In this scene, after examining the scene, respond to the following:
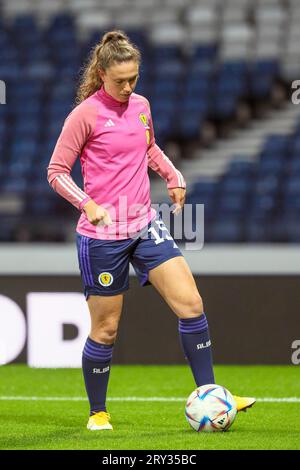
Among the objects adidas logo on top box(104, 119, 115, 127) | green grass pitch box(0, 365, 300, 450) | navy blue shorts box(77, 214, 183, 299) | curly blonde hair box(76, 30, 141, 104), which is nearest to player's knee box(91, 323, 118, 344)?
navy blue shorts box(77, 214, 183, 299)

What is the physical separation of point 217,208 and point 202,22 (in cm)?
456

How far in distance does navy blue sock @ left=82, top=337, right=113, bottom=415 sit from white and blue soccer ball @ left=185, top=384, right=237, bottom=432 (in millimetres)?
468

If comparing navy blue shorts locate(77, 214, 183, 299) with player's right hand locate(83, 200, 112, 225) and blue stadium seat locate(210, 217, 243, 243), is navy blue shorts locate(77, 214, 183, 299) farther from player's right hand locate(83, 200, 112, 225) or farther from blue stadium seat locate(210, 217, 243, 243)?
blue stadium seat locate(210, 217, 243, 243)

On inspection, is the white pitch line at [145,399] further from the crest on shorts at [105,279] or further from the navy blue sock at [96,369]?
the crest on shorts at [105,279]

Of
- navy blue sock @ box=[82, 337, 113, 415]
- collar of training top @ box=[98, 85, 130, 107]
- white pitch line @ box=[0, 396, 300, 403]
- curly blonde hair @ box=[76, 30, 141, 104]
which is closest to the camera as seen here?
curly blonde hair @ box=[76, 30, 141, 104]

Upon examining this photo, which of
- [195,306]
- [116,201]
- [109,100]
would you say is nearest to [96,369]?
[195,306]

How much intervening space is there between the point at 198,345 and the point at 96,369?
0.52 m

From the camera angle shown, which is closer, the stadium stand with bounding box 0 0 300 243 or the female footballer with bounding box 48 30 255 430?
the female footballer with bounding box 48 30 255 430

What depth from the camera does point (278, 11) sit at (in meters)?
15.3

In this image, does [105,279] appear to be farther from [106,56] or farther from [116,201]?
[106,56]

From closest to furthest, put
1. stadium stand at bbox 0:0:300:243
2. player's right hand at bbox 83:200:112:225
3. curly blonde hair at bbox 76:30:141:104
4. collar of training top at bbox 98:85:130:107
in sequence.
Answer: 1. player's right hand at bbox 83:200:112:225
2. curly blonde hair at bbox 76:30:141:104
3. collar of training top at bbox 98:85:130:107
4. stadium stand at bbox 0:0:300:243

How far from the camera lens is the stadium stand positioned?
1161 cm
